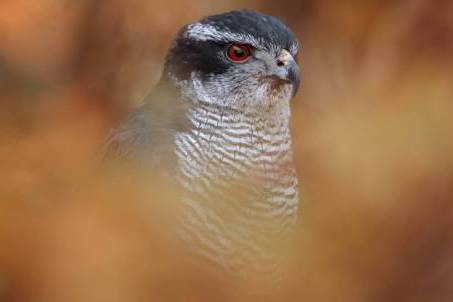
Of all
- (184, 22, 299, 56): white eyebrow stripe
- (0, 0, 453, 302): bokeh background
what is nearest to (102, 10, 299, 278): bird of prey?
(184, 22, 299, 56): white eyebrow stripe

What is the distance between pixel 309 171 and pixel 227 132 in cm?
109

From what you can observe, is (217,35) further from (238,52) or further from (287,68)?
(287,68)

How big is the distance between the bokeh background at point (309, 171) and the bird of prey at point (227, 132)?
704 millimetres

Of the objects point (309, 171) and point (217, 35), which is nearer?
point (309, 171)

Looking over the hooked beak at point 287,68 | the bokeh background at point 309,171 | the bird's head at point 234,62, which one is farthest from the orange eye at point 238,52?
the bokeh background at point 309,171

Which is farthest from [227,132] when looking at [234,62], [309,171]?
Answer: [309,171]

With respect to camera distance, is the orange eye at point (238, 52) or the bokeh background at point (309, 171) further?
the orange eye at point (238, 52)

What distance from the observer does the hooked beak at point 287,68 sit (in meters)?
2.20

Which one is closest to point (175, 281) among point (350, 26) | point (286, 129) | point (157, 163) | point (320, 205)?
point (320, 205)

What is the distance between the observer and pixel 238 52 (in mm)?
2369

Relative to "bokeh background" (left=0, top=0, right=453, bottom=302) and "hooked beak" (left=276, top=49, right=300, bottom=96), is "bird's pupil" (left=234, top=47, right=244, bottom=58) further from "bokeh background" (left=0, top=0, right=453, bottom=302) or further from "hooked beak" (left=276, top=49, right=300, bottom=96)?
"bokeh background" (left=0, top=0, right=453, bottom=302)

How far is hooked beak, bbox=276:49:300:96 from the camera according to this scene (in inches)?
86.5

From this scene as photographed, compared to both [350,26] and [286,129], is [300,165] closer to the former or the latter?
[350,26]

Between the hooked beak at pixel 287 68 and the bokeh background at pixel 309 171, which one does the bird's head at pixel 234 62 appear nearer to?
the hooked beak at pixel 287 68
